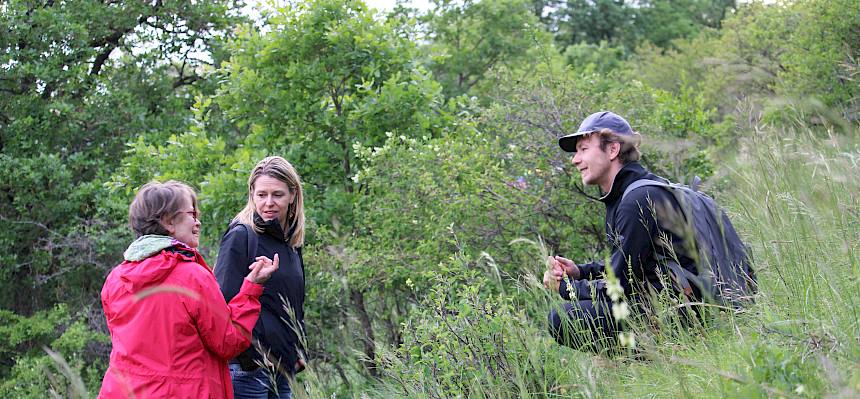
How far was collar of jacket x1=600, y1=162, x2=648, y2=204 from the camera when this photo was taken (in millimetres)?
4000

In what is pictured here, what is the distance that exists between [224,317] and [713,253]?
2013 mm

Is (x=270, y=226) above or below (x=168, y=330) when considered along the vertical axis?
above

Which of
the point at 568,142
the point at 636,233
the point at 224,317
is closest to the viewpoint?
the point at 224,317

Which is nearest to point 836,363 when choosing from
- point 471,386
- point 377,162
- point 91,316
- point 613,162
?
point 471,386

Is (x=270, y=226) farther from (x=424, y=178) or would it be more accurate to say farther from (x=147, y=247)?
(x=424, y=178)

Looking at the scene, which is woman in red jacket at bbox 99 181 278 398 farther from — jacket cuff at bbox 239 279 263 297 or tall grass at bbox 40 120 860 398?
tall grass at bbox 40 120 860 398

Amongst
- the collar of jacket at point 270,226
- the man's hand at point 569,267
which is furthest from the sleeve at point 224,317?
the man's hand at point 569,267

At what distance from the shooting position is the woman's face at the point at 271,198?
402 cm

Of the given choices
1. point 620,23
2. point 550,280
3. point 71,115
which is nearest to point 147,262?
point 550,280

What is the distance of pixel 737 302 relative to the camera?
3207 millimetres

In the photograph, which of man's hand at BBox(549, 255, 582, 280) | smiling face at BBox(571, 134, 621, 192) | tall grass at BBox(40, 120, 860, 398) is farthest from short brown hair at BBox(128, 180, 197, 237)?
smiling face at BBox(571, 134, 621, 192)

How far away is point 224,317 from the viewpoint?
3289 millimetres

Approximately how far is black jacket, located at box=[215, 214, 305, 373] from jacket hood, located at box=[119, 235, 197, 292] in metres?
0.45

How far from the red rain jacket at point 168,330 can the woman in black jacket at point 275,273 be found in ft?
0.81
